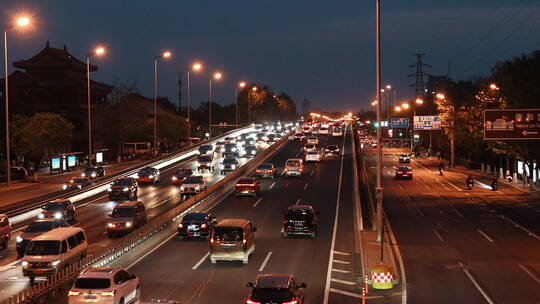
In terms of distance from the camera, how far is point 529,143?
64.7 m

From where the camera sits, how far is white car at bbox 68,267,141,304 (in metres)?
19.4

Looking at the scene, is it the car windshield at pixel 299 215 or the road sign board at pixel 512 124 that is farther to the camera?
the road sign board at pixel 512 124

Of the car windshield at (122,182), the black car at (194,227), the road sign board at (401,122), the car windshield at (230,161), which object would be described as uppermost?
the road sign board at (401,122)

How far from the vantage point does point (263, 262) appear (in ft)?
95.5

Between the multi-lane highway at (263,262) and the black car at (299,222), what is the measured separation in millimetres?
469

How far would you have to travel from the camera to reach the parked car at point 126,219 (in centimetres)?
3500

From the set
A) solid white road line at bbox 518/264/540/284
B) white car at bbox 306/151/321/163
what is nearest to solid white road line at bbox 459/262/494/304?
solid white road line at bbox 518/264/540/284

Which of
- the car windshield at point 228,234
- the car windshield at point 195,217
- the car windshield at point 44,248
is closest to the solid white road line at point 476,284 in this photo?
the car windshield at point 228,234

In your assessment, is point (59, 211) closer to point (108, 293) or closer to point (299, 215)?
point (299, 215)

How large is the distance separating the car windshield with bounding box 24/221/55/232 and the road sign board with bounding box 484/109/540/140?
92.7 feet

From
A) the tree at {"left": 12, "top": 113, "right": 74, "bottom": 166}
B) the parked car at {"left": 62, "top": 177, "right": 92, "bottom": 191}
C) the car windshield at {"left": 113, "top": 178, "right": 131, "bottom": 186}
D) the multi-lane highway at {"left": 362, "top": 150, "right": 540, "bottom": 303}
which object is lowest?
the multi-lane highway at {"left": 362, "top": 150, "right": 540, "bottom": 303}

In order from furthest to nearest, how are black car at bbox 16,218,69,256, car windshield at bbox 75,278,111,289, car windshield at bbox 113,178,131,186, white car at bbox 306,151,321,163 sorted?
white car at bbox 306,151,321,163 → car windshield at bbox 113,178,131,186 → black car at bbox 16,218,69,256 → car windshield at bbox 75,278,111,289

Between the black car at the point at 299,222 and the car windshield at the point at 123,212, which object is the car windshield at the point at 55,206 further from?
the black car at the point at 299,222

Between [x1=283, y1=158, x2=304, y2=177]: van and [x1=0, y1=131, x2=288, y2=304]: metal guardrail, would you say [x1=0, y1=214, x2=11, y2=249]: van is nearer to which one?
Answer: [x1=0, y1=131, x2=288, y2=304]: metal guardrail
